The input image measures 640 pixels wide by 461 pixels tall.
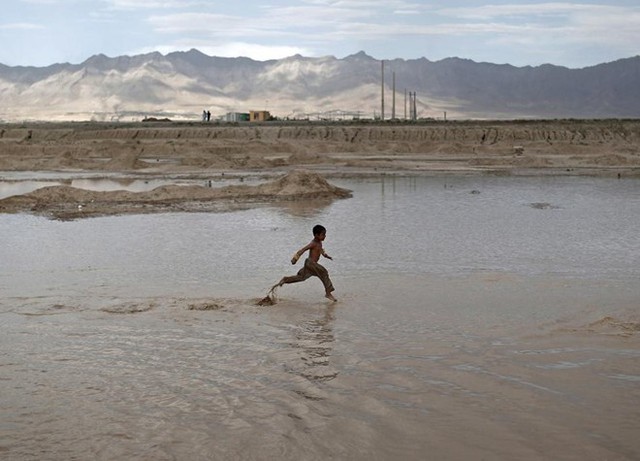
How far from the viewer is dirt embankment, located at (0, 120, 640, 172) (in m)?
43.7

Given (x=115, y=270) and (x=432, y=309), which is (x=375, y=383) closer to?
(x=432, y=309)

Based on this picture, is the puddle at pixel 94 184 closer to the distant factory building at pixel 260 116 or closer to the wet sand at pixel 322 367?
the wet sand at pixel 322 367

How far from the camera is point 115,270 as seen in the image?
13.6 metres

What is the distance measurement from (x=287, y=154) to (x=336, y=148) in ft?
19.9

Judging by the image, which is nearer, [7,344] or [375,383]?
[375,383]

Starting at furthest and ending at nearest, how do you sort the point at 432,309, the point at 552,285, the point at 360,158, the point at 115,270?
the point at 360,158 < the point at 115,270 < the point at 552,285 < the point at 432,309

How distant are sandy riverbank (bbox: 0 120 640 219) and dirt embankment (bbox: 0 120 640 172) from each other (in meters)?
0.08

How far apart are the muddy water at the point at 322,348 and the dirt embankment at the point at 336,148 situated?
2614 cm

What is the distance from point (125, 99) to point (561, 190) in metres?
156

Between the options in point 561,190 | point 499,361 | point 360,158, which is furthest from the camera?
point 360,158

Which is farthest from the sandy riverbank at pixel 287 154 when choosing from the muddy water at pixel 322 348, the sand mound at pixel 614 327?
the sand mound at pixel 614 327

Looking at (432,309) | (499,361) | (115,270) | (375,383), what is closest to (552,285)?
(432,309)

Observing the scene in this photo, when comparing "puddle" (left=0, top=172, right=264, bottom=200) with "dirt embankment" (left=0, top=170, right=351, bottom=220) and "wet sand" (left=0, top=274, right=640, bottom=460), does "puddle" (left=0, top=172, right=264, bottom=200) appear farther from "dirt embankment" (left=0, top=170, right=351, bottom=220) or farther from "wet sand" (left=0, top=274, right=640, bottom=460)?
"wet sand" (left=0, top=274, right=640, bottom=460)

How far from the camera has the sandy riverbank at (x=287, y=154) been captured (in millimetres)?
24469
